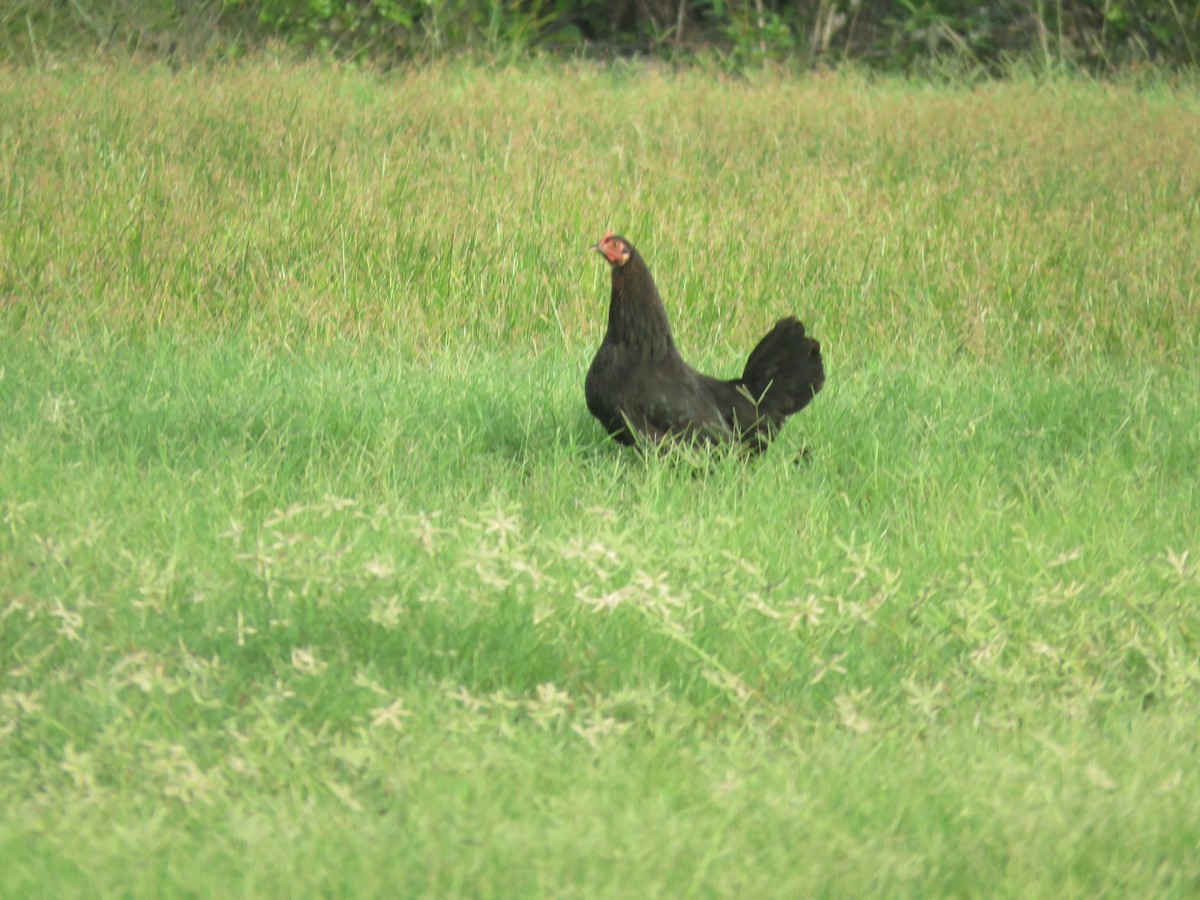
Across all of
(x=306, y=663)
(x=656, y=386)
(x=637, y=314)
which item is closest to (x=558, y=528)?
(x=656, y=386)

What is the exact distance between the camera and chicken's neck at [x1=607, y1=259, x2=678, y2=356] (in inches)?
178

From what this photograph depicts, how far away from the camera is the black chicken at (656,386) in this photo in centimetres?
449

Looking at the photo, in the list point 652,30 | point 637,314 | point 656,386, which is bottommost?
point 656,386

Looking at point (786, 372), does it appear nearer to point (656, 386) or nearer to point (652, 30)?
point (656, 386)

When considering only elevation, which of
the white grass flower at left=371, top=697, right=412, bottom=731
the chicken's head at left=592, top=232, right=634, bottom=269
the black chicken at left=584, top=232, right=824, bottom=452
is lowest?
the white grass flower at left=371, top=697, right=412, bottom=731

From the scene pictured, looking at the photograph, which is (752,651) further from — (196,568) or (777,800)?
(196,568)

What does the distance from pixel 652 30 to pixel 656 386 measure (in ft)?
33.7

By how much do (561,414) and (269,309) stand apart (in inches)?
67.5

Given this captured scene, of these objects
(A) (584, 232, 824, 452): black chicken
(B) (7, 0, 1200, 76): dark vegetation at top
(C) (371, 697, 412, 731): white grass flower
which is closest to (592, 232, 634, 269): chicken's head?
(A) (584, 232, 824, 452): black chicken

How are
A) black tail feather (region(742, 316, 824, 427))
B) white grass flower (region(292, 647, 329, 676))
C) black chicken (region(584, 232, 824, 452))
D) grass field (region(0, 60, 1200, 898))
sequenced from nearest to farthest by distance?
grass field (region(0, 60, 1200, 898))
white grass flower (region(292, 647, 329, 676))
black chicken (region(584, 232, 824, 452))
black tail feather (region(742, 316, 824, 427))

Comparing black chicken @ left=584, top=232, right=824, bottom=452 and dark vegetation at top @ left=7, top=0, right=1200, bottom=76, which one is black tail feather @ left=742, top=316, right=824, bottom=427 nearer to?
black chicken @ left=584, top=232, right=824, bottom=452

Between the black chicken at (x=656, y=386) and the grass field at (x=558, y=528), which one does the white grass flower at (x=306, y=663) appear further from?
the black chicken at (x=656, y=386)

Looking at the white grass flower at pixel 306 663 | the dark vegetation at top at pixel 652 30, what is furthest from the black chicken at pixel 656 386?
the dark vegetation at top at pixel 652 30

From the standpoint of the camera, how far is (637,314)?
14.8 ft
